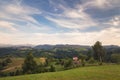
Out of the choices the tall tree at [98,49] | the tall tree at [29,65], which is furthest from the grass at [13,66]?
the tall tree at [98,49]

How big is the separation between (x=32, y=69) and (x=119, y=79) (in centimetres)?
4764

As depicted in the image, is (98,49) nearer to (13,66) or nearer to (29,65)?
(29,65)

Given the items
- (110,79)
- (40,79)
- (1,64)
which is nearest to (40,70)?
(40,79)

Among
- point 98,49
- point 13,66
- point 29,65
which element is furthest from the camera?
point 13,66

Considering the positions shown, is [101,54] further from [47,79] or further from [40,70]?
[47,79]

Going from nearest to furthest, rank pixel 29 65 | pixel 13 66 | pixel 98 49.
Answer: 1. pixel 29 65
2. pixel 98 49
3. pixel 13 66

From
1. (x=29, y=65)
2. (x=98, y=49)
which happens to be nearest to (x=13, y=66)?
(x=29, y=65)

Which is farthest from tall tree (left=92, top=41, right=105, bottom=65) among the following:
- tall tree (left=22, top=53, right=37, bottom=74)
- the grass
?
the grass

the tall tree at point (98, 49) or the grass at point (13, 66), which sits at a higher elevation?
the tall tree at point (98, 49)

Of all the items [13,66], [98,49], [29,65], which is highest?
[98,49]

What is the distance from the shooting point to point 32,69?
2894 inches

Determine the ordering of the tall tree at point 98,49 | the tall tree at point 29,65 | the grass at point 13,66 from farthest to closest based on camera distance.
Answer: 1. the grass at point 13,66
2. the tall tree at point 98,49
3. the tall tree at point 29,65

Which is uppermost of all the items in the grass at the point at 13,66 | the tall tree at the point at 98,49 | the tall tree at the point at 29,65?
the tall tree at the point at 98,49

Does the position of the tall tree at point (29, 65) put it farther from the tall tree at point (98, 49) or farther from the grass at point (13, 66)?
the grass at point (13, 66)
